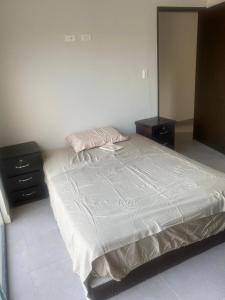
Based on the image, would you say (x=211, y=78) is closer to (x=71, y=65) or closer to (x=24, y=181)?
(x=71, y=65)

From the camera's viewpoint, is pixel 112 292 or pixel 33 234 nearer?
pixel 112 292

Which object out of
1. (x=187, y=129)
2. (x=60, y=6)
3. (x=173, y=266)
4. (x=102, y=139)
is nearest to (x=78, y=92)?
(x=102, y=139)

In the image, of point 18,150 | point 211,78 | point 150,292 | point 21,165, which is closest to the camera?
point 150,292

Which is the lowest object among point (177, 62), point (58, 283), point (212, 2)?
point (58, 283)

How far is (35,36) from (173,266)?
2694 mm

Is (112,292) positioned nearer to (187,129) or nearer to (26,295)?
(26,295)

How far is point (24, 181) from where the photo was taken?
2.81 metres

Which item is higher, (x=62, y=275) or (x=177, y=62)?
(x=177, y=62)

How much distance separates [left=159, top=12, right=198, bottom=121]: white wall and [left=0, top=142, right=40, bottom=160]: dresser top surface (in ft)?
9.99

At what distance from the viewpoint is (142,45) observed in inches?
135

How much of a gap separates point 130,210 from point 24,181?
4.94ft

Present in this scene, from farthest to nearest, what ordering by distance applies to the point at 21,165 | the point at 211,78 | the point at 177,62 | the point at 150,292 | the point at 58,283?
the point at 177,62, the point at 211,78, the point at 21,165, the point at 58,283, the point at 150,292

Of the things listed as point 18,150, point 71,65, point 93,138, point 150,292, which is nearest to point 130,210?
point 150,292

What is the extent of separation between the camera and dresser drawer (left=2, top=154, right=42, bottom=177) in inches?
106
